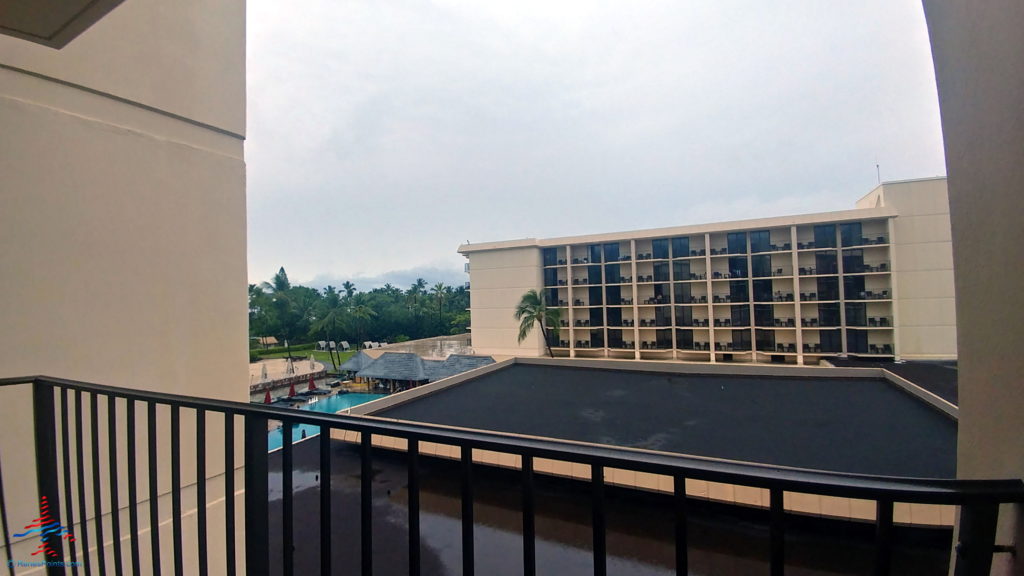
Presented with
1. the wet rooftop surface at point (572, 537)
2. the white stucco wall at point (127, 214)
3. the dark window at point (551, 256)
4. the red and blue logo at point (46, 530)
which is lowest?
the wet rooftop surface at point (572, 537)

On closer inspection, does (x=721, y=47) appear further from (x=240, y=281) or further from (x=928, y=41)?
(x=240, y=281)

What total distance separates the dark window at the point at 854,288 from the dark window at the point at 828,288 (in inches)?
11.7

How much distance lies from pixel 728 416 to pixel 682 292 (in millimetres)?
14623

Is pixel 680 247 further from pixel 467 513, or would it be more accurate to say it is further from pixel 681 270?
pixel 467 513

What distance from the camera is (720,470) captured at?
63 centimetres

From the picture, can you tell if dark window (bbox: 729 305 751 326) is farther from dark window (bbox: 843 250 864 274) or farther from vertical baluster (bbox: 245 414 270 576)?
vertical baluster (bbox: 245 414 270 576)

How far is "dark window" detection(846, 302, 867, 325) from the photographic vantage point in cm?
1805

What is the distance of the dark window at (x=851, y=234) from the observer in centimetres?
1814

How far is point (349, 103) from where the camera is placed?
9.46m

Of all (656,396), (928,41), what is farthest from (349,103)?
(928,41)

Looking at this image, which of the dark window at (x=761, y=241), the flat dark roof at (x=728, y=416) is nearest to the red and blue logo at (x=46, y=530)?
the flat dark roof at (x=728, y=416)

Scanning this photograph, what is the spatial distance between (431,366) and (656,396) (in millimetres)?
10082

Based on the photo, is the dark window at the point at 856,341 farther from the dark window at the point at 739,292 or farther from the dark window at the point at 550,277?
the dark window at the point at 550,277

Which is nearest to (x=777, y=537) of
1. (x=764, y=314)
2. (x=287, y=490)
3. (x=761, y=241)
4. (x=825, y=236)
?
(x=287, y=490)
